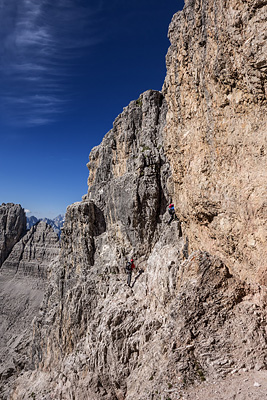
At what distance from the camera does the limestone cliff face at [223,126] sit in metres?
12.1

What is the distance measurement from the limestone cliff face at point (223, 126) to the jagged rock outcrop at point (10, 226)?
105505 mm

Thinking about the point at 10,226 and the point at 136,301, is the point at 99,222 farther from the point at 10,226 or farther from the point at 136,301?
the point at 10,226

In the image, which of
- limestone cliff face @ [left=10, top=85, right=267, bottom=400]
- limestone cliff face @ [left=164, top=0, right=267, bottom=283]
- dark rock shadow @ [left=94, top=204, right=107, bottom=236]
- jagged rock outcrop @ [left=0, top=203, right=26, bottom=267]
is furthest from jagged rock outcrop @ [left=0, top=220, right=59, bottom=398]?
limestone cliff face @ [left=164, top=0, right=267, bottom=283]

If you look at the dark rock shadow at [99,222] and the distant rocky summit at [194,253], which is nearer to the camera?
the distant rocky summit at [194,253]

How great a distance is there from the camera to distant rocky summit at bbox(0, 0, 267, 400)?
40.8 ft

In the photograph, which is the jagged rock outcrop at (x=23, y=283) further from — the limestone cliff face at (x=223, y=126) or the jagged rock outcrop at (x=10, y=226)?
the limestone cliff face at (x=223, y=126)

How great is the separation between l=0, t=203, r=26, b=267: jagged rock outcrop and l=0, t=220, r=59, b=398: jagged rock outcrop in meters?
2.63

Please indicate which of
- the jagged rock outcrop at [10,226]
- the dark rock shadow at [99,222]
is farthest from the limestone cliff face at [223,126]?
the jagged rock outcrop at [10,226]

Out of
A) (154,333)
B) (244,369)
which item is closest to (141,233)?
(154,333)

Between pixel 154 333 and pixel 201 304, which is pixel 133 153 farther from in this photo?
pixel 201 304

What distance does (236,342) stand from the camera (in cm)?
1304

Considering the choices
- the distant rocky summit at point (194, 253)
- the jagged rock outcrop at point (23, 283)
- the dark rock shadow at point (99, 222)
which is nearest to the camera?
the distant rocky summit at point (194, 253)

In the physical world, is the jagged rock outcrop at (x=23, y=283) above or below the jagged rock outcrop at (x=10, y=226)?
below

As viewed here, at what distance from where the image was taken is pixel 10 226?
357 feet
